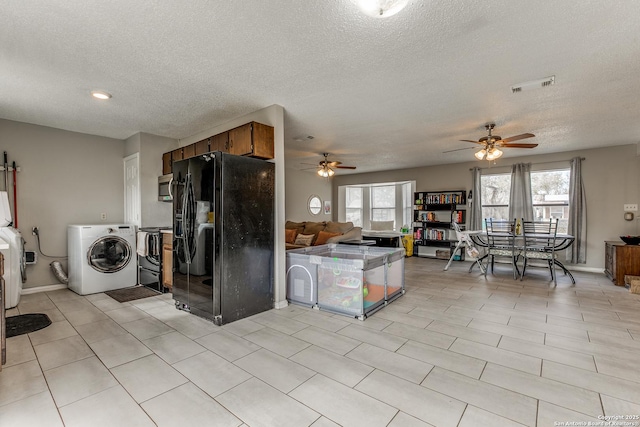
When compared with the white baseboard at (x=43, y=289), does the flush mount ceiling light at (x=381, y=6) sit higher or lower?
higher

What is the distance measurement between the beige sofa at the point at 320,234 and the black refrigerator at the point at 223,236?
95.9 inches

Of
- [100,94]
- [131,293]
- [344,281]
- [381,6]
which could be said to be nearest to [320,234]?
[344,281]

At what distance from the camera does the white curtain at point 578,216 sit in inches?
226

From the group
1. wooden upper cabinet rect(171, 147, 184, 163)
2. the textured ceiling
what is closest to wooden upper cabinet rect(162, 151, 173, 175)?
wooden upper cabinet rect(171, 147, 184, 163)

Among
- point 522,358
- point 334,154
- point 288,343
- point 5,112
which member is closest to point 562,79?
point 522,358

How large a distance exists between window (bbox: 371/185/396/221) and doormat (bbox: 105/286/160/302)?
685 centimetres

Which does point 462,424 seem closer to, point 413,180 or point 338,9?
point 338,9

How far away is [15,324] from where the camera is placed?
2.94m

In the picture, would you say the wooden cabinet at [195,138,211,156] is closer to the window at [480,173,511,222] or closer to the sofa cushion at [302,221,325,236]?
the sofa cushion at [302,221,325,236]

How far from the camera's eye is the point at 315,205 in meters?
9.34

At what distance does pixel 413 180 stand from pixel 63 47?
7.53 meters

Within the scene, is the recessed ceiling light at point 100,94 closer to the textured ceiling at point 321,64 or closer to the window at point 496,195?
the textured ceiling at point 321,64

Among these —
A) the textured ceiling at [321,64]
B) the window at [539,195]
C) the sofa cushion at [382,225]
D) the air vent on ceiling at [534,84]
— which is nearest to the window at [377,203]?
the sofa cushion at [382,225]

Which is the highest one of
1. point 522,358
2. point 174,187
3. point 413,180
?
point 413,180
